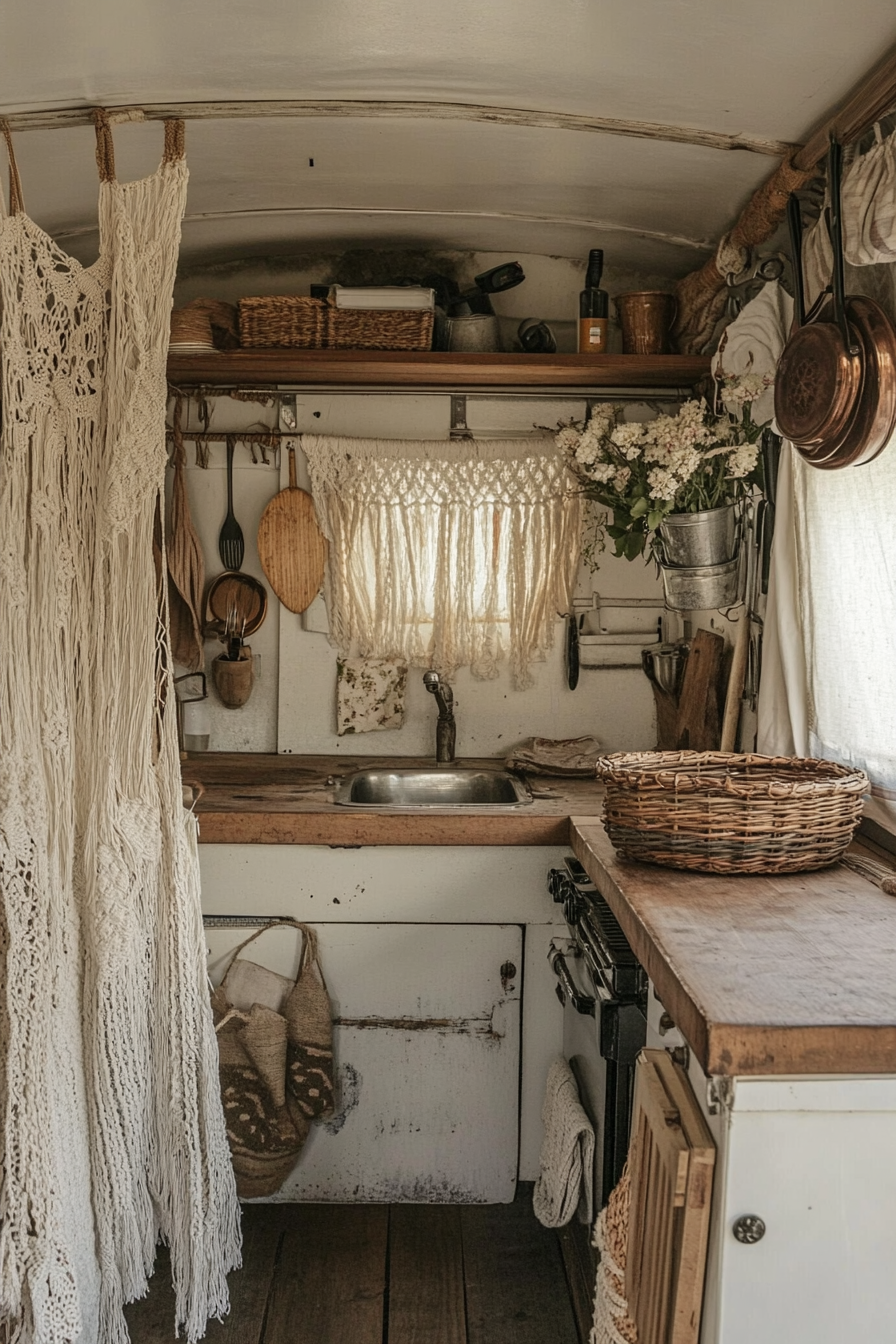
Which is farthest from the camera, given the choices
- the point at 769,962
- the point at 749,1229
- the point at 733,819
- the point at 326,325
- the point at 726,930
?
the point at 326,325

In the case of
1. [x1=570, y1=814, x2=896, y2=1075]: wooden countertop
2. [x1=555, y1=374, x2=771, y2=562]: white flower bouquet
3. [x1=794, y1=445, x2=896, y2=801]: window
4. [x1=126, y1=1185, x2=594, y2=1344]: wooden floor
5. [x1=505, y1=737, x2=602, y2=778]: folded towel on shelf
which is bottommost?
[x1=126, y1=1185, x2=594, y2=1344]: wooden floor

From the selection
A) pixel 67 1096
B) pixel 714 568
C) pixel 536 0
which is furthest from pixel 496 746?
pixel 536 0

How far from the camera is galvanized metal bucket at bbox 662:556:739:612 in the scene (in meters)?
2.35

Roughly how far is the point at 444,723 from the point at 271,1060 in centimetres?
102

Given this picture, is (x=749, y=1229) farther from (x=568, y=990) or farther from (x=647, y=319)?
(x=647, y=319)

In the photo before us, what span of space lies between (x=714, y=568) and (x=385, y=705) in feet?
3.66

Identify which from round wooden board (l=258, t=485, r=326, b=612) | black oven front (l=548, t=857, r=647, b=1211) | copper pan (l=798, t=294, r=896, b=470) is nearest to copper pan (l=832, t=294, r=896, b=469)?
copper pan (l=798, t=294, r=896, b=470)

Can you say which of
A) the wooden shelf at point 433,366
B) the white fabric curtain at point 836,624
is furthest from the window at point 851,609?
the wooden shelf at point 433,366

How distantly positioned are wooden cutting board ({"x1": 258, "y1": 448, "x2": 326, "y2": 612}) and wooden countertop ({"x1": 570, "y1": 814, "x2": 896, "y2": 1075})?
4.83 ft

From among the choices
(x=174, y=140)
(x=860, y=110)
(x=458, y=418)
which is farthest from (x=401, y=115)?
(x=458, y=418)

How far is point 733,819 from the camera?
173 cm

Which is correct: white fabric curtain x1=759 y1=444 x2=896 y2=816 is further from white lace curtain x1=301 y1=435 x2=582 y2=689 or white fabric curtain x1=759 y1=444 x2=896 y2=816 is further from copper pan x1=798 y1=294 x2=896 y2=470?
white lace curtain x1=301 y1=435 x2=582 y2=689

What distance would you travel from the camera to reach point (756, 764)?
82.2 inches

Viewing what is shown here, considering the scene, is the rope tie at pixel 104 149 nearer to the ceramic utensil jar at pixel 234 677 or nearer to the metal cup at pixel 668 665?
the ceramic utensil jar at pixel 234 677
